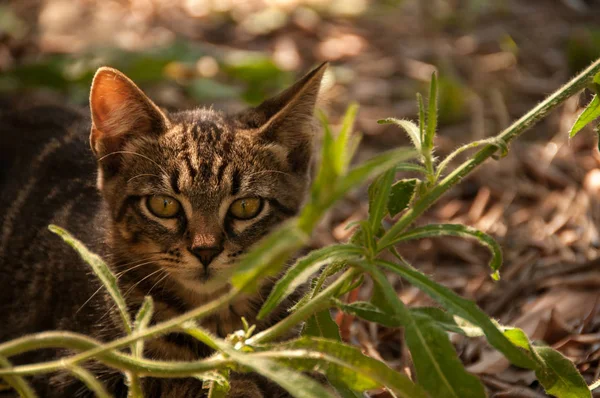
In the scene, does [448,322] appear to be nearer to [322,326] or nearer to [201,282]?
[322,326]

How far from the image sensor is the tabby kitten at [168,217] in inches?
108

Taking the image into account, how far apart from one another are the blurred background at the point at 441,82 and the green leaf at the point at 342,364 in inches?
48.2

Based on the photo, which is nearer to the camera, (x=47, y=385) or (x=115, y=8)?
(x=47, y=385)

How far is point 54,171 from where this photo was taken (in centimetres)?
377

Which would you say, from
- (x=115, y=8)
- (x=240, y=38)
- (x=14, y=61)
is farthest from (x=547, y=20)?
(x=14, y=61)

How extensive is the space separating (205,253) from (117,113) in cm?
70

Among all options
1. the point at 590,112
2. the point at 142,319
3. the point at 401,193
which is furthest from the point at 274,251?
the point at 590,112

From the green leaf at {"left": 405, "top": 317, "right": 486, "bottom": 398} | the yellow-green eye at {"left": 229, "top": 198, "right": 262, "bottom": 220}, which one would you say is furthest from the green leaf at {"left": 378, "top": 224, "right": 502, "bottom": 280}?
the yellow-green eye at {"left": 229, "top": 198, "right": 262, "bottom": 220}

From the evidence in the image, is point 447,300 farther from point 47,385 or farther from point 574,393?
point 47,385

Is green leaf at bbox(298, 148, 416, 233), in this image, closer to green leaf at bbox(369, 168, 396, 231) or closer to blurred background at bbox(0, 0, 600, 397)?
green leaf at bbox(369, 168, 396, 231)

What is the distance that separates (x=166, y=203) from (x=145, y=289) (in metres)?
0.35

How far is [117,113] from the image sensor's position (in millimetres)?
2967

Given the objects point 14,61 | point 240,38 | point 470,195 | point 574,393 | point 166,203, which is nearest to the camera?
point 574,393

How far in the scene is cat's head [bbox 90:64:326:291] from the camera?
2.75 m
